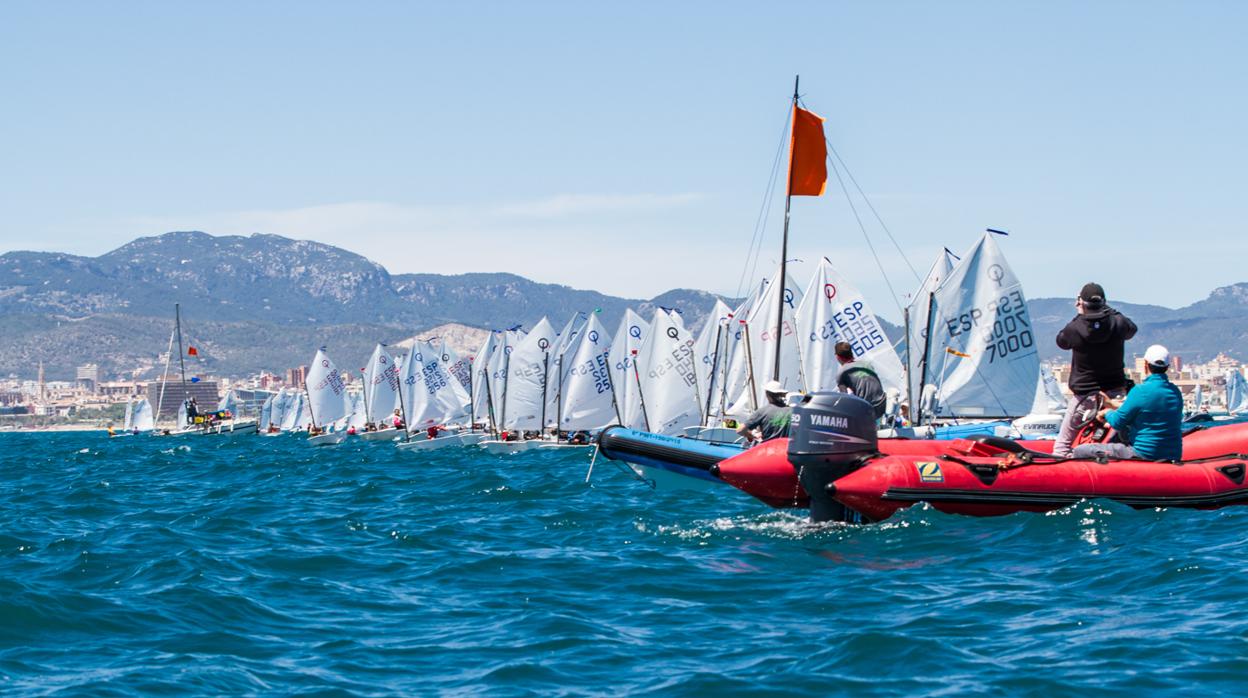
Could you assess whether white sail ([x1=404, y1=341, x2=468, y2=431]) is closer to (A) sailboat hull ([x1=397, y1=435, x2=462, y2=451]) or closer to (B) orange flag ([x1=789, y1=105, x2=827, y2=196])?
(A) sailboat hull ([x1=397, y1=435, x2=462, y2=451])

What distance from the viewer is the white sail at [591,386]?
48438 millimetres

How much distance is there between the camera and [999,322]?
32.1 m

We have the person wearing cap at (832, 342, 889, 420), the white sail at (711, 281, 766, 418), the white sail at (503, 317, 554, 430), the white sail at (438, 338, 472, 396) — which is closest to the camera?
the person wearing cap at (832, 342, 889, 420)

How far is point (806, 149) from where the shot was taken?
2531 centimetres

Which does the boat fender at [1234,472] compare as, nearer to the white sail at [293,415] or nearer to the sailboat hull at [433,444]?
the sailboat hull at [433,444]

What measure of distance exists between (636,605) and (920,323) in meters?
24.1

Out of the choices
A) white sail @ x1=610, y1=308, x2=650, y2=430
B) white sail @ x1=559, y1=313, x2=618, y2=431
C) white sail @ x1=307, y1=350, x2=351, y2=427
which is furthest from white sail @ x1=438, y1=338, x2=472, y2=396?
white sail @ x1=610, y1=308, x2=650, y2=430

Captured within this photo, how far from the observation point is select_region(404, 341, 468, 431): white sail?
68625 mm

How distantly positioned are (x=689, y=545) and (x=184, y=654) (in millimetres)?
5850

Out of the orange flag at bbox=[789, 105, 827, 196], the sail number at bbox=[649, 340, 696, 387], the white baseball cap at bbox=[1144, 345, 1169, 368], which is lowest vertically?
the white baseball cap at bbox=[1144, 345, 1169, 368]

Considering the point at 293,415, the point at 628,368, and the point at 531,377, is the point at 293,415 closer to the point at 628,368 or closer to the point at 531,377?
the point at 531,377

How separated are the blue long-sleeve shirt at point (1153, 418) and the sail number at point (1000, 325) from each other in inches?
694

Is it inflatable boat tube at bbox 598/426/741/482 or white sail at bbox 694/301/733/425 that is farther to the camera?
white sail at bbox 694/301/733/425

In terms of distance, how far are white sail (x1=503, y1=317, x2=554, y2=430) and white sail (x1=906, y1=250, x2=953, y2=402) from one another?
73.1 ft
